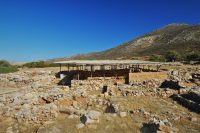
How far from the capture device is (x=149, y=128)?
40.5ft

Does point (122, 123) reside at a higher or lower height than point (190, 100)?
lower

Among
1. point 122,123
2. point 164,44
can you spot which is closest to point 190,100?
point 122,123

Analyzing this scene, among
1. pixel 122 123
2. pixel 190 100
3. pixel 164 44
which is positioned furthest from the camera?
pixel 164 44

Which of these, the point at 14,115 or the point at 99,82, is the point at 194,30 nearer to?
the point at 99,82

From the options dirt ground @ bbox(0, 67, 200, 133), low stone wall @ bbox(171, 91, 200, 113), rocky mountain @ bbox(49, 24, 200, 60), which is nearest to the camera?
dirt ground @ bbox(0, 67, 200, 133)

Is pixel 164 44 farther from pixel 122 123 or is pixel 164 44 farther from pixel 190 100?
pixel 122 123

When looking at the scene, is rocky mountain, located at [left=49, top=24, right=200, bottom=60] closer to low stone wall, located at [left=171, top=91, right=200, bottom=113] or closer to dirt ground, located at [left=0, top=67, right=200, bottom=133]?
low stone wall, located at [left=171, top=91, right=200, bottom=113]

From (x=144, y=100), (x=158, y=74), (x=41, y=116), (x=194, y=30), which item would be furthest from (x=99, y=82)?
(x=194, y=30)

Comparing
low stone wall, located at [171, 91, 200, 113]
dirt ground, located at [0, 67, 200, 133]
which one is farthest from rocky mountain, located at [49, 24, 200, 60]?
dirt ground, located at [0, 67, 200, 133]

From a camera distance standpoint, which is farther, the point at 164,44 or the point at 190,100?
the point at 164,44

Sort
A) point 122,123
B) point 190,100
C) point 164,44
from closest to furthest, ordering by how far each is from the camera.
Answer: point 122,123, point 190,100, point 164,44

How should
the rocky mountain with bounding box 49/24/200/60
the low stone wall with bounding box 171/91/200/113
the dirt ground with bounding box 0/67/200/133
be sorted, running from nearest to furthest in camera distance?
1. the dirt ground with bounding box 0/67/200/133
2. the low stone wall with bounding box 171/91/200/113
3. the rocky mountain with bounding box 49/24/200/60

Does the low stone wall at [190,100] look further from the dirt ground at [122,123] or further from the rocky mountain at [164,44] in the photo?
the rocky mountain at [164,44]

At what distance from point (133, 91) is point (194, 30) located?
340 feet
